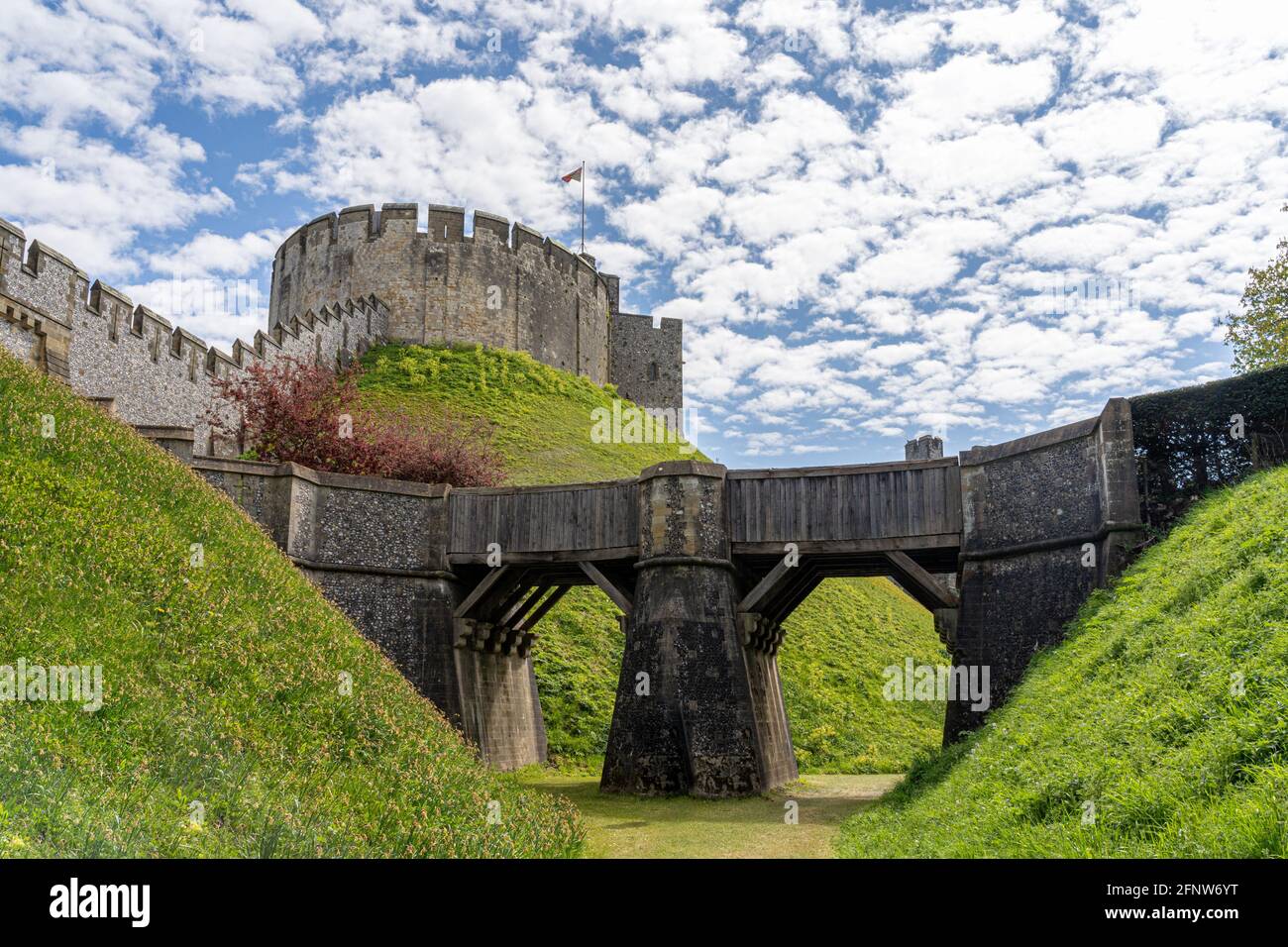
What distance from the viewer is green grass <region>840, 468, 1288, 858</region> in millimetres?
6555

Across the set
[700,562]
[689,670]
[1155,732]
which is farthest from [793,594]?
[1155,732]

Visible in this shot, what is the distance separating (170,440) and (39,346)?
5.01m

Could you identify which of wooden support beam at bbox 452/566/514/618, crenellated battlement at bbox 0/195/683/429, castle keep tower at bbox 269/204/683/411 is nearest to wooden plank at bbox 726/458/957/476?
wooden support beam at bbox 452/566/514/618

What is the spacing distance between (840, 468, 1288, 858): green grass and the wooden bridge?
2.34 meters

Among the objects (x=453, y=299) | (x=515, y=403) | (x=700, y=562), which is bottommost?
(x=700, y=562)

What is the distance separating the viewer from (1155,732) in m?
8.09

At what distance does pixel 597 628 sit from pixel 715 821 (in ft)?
45.3

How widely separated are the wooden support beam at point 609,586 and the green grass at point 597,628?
544 centimetres

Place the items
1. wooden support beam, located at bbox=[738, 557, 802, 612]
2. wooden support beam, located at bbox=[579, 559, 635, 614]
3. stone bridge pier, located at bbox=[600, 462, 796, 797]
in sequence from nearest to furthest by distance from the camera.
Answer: stone bridge pier, located at bbox=[600, 462, 796, 797] < wooden support beam, located at bbox=[738, 557, 802, 612] < wooden support beam, located at bbox=[579, 559, 635, 614]

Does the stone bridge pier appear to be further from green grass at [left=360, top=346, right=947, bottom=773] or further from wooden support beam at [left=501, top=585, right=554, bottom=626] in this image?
wooden support beam at [left=501, top=585, right=554, bottom=626]

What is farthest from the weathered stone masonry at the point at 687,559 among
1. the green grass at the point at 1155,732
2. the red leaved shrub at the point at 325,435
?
the red leaved shrub at the point at 325,435

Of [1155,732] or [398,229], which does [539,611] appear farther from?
[398,229]
